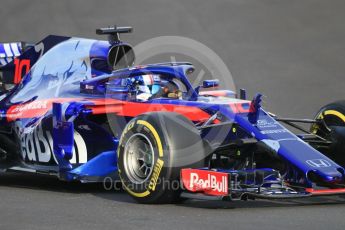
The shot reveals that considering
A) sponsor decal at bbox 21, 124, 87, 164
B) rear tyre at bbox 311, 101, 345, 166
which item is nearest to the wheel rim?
sponsor decal at bbox 21, 124, 87, 164

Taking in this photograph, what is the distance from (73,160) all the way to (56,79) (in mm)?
1294

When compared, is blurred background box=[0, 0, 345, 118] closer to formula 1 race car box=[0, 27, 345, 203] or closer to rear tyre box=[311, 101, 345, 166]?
rear tyre box=[311, 101, 345, 166]

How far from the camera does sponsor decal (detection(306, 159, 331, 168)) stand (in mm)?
8023

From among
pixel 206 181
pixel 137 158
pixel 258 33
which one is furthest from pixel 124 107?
pixel 258 33

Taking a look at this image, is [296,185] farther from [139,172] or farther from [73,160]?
[73,160]

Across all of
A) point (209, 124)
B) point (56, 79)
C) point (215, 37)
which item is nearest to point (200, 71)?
point (215, 37)

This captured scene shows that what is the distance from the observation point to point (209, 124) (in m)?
8.60

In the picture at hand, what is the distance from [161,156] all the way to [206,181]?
Answer: 495mm

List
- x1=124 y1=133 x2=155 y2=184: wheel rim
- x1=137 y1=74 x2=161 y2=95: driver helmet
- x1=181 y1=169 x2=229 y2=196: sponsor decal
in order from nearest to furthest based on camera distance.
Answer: x1=181 y1=169 x2=229 y2=196: sponsor decal → x1=124 y1=133 x2=155 y2=184: wheel rim → x1=137 y1=74 x2=161 y2=95: driver helmet

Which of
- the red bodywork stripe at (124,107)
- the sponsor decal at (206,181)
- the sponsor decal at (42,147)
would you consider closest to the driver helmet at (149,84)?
the red bodywork stripe at (124,107)

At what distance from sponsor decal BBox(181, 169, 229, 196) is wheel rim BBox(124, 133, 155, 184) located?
540mm

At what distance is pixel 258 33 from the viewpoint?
15859 millimetres

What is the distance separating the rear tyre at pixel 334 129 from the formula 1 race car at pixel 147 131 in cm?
1

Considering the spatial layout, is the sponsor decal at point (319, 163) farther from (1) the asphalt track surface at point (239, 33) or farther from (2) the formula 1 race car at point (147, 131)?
(1) the asphalt track surface at point (239, 33)
